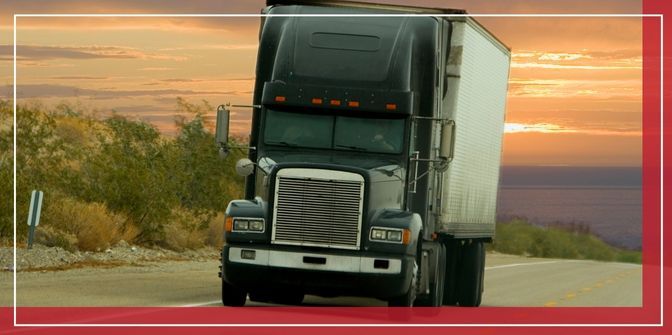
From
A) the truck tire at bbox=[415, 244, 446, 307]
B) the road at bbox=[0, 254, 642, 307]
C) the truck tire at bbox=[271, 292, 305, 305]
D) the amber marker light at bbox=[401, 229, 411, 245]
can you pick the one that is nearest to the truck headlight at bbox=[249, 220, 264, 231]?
the amber marker light at bbox=[401, 229, 411, 245]

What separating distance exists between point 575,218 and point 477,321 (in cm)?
6628

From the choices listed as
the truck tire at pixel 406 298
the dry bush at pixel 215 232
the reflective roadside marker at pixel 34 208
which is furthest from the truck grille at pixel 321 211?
the dry bush at pixel 215 232

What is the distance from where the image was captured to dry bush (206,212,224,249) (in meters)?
40.1

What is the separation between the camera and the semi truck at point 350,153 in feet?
59.9

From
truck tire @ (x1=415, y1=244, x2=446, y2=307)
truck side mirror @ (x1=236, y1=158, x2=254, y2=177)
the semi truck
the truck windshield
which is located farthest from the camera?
truck tire @ (x1=415, y1=244, x2=446, y2=307)

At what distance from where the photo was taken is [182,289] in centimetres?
2375

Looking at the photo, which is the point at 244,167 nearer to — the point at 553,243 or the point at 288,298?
the point at 288,298

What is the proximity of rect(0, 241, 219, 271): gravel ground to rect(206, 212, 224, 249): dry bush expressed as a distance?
2.65 meters

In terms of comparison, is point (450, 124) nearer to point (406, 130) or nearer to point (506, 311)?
point (406, 130)

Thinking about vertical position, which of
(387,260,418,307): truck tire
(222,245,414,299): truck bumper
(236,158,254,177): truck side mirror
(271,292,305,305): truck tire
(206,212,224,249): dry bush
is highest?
(236,158,254,177): truck side mirror

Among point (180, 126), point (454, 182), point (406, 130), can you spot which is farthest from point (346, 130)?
point (180, 126)

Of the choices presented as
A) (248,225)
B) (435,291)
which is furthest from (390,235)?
(435,291)

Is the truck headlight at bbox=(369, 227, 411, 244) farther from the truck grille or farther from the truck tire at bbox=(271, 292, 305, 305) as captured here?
the truck tire at bbox=(271, 292, 305, 305)

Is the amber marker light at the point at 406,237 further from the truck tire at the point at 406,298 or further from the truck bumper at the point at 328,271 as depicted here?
the truck tire at the point at 406,298
